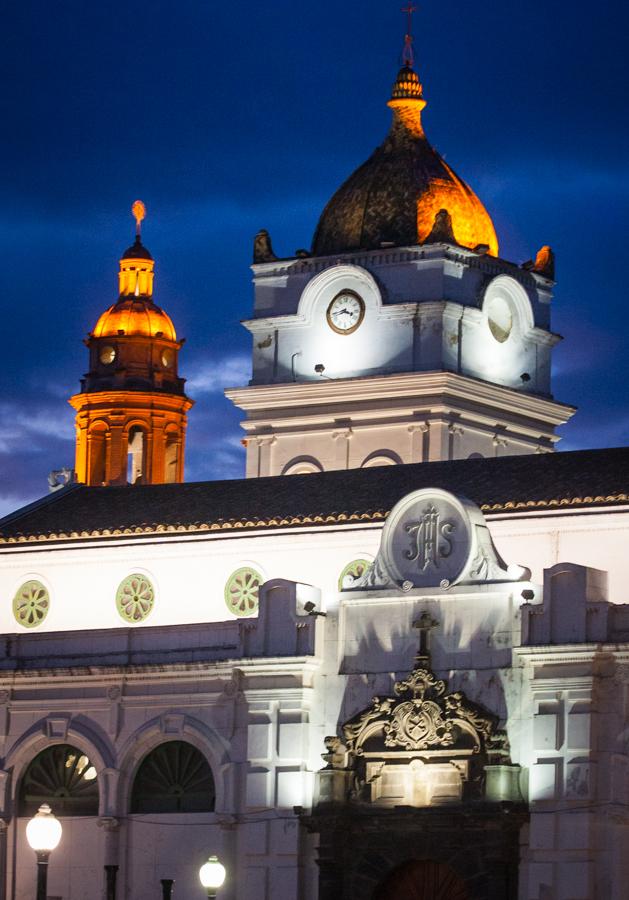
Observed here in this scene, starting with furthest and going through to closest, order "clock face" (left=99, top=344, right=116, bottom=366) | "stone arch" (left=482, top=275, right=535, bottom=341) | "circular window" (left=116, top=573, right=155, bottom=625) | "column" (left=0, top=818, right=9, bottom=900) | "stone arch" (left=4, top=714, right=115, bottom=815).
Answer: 1. "clock face" (left=99, top=344, right=116, bottom=366)
2. "stone arch" (left=482, top=275, right=535, bottom=341)
3. "circular window" (left=116, top=573, right=155, bottom=625)
4. "column" (left=0, top=818, right=9, bottom=900)
5. "stone arch" (left=4, top=714, right=115, bottom=815)

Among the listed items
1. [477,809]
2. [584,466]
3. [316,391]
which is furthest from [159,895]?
[316,391]

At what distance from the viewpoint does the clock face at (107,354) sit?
12138 cm

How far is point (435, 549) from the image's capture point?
84.9m

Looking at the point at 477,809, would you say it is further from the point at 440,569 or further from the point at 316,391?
the point at 316,391

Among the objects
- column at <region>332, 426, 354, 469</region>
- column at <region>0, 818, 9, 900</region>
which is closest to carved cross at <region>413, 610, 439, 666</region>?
column at <region>0, 818, 9, 900</region>

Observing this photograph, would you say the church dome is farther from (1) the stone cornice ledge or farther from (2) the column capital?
(2) the column capital

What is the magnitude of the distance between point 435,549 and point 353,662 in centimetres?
391

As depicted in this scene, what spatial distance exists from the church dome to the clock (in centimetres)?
173

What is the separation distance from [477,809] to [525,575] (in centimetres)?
633

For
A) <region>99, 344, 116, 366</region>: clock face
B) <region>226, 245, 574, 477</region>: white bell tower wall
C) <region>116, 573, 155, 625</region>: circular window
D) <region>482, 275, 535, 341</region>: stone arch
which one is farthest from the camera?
<region>99, 344, 116, 366</region>: clock face

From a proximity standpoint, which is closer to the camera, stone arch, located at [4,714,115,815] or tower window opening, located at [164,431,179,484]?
stone arch, located at [4,714,115,815]

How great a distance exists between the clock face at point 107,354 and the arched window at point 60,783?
1271 inches

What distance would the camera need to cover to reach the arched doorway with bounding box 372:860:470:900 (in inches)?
3280

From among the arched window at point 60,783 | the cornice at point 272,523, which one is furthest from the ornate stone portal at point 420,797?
the arched window at point 60,783
